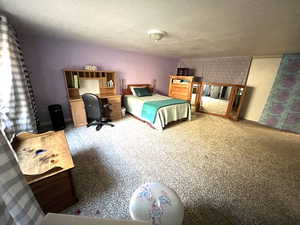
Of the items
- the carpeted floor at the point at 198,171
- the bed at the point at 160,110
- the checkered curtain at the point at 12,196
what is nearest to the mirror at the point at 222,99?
the carpeted floor at the point at 198,171

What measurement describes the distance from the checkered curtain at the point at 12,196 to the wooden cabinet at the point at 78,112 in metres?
2.66

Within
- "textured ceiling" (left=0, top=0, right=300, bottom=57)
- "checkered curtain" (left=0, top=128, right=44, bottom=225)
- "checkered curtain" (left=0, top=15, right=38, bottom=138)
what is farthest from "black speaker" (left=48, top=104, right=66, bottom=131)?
"checkered curtain" (left=0, top=128, right=44, bottom=225)

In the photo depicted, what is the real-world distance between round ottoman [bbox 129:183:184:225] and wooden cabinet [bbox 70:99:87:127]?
267cm

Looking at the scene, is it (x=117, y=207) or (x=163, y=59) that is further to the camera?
(x=163, y=59)

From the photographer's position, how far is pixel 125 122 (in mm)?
3469

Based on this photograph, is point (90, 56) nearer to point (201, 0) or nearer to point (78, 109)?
point (78, 109)

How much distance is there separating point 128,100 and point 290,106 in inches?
177

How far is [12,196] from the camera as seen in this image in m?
0.52

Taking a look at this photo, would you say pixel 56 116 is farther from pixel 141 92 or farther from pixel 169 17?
pixel 169 17

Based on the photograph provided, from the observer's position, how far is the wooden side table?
1.07 m

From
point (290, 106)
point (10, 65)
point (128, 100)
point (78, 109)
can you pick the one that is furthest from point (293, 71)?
point (10, 65)

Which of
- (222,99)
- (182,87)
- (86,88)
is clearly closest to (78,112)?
(86,88)

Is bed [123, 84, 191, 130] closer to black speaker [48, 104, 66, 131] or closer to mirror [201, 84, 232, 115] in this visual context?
mirror [201, 84, 232, 115]

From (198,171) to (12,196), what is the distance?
192 cm
